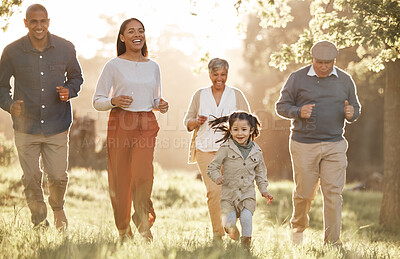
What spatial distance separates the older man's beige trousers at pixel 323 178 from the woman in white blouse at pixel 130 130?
5.99 feet

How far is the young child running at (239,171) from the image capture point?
5.48 metres

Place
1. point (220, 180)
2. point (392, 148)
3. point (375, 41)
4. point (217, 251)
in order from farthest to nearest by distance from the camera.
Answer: point (392, 148), point (375, 41), point (220, 180), point (217, 251)

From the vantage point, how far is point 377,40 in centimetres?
744

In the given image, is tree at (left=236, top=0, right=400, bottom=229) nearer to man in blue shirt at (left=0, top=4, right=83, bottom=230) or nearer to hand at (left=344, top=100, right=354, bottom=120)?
hand at (left=344, top=100, right=354, bottom=120)

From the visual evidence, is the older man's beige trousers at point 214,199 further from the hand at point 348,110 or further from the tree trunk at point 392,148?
the tree trunk at point 392,148

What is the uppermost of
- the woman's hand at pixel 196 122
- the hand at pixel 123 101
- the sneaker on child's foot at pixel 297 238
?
the hand at pixel 123 101

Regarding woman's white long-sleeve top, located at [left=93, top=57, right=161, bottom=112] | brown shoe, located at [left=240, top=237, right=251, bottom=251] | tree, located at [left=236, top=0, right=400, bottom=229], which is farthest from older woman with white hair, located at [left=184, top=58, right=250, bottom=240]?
tree, located at [left=236, top=0, right=400, bottom=229]

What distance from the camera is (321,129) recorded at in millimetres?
6461

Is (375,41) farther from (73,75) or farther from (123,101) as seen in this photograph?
(73,75)

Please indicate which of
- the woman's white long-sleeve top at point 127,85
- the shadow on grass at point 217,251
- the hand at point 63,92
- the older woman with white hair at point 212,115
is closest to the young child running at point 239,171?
the shadow on grass at point 217,251

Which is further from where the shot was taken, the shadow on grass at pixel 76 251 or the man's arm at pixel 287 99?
the man's arm at pixel 287 99

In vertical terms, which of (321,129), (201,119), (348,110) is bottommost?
(321,129)

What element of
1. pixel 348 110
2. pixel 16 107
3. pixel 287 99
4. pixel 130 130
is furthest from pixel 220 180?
pixel 16 107

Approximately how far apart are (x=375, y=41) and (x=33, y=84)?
4.53m
